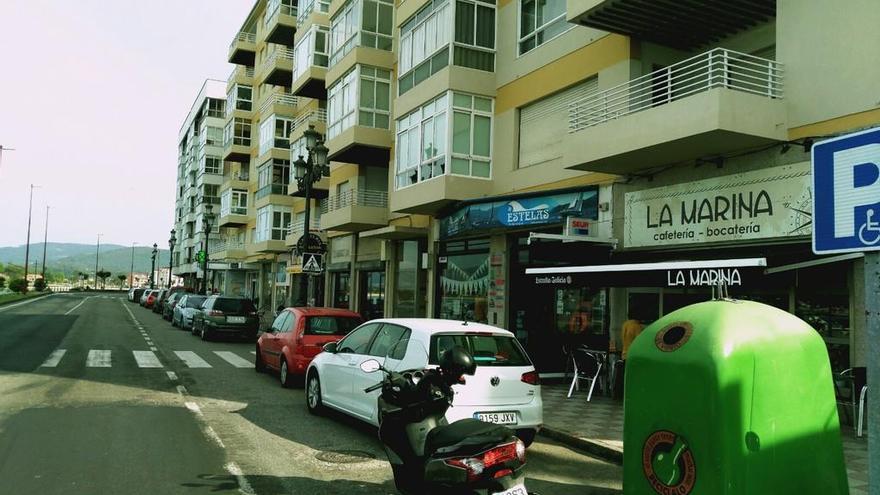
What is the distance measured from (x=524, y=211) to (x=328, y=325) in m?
5.18

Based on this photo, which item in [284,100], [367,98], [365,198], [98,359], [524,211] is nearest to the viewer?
[524,211]

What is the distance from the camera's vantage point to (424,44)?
19.0 metres

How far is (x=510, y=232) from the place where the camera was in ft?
53.2

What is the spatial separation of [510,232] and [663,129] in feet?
19.9

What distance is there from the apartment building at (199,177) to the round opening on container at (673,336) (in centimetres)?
5207

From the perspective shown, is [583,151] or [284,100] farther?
[284,100]

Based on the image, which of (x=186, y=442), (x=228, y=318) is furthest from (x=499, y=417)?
(x=228, y=318)

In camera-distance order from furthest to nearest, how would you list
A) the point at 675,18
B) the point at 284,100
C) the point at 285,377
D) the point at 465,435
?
the point at 284,100 < the point at 675,18 < the point at 285,377 < the point at 465,435

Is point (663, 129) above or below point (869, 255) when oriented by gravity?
above

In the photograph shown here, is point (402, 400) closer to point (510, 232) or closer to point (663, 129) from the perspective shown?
point (663, 129)

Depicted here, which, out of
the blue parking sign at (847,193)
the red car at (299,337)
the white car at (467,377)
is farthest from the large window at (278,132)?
the blue parking sign at (847,193)

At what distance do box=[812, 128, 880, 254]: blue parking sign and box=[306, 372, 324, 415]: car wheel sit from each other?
7.20 meters

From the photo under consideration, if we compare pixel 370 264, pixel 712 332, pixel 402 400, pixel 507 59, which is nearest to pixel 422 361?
pixel 402 400

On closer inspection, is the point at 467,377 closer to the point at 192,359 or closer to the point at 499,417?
the point at 499,417
